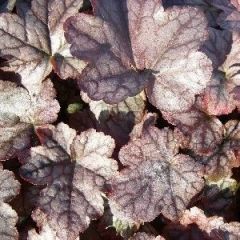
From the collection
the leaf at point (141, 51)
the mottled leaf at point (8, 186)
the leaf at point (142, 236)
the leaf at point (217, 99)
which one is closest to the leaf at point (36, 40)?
the leaf at point (141, 51)

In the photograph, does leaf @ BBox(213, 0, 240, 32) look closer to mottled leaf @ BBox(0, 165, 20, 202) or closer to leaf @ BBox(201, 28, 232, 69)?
leaf @ BBox(201, 28, 232, 69)

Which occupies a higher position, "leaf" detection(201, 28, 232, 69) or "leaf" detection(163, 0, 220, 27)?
"leaf" detection(163, 0, 220, 27)

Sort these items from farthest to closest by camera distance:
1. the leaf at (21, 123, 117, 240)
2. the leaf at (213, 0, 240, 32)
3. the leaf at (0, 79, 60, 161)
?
the leaf at (213, 0, 240, 32) → the leaf at (0, 79, 60, 161) → the leaf at (21, 123, 117, 240)

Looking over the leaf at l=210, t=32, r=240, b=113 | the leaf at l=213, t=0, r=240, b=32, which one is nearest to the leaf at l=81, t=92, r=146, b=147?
the leaf at l=210, t=32, r=240, b=113

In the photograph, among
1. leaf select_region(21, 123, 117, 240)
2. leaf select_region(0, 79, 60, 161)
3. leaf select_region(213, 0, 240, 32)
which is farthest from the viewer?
leaf select_region(213, 0, 240, 32)

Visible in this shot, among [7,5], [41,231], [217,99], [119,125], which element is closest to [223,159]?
[217,99]

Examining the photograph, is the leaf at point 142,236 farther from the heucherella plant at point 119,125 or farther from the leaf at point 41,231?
the leaf at point 41,231
